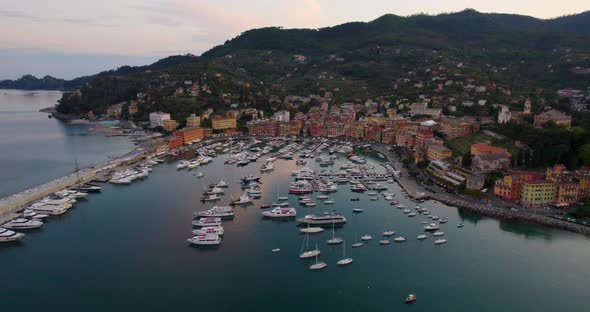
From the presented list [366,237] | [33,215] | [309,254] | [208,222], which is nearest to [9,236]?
[33,215]

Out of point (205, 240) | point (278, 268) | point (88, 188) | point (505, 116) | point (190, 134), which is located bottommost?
point (278, 268)

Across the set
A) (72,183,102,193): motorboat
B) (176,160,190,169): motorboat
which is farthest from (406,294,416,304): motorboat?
(176,160,190,169): motorboat

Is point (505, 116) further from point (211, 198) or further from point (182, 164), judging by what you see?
point (182, 164)

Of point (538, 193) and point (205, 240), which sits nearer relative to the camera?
point (205, 240)

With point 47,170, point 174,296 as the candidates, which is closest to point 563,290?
point 174,296

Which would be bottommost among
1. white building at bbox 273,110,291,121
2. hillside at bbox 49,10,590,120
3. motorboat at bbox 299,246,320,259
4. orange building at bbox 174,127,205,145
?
motorboat at bbox 299,246,320,259

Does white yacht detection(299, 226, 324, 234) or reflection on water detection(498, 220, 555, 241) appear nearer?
reflection on water detection(498, 220, 555, 241)

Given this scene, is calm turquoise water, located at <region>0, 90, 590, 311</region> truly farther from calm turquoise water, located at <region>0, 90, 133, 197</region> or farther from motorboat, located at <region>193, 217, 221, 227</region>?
calm turquoise water, located at <region>0, 90, 133, 197</region>
